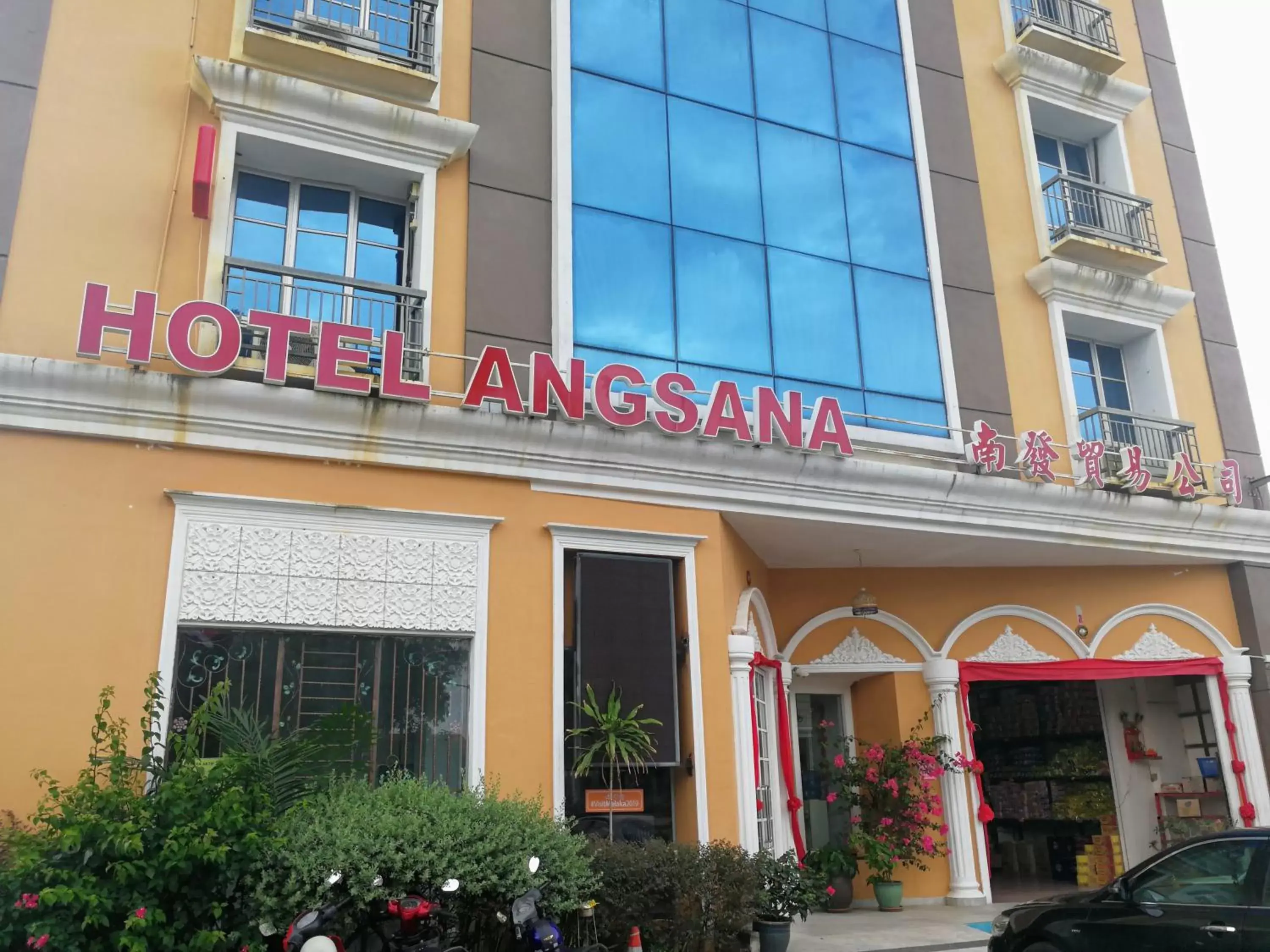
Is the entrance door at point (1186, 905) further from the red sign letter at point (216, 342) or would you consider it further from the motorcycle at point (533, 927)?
the red sign letter at point (216, 342)

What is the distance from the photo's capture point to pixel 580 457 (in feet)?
30.6

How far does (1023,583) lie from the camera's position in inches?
528

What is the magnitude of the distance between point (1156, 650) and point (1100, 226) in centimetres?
590

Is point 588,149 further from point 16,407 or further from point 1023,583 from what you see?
point 1023,583

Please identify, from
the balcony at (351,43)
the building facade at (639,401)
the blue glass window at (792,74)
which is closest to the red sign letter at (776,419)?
the building facade at (639,401)

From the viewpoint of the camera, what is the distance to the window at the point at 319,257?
903cm

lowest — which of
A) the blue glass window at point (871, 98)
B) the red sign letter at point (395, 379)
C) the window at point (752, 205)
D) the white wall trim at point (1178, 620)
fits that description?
the white wall trim at point (1178, 620)

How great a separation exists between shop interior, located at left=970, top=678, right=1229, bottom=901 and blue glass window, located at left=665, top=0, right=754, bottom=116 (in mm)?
8620

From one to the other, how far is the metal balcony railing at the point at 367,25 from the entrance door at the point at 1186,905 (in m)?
9.13

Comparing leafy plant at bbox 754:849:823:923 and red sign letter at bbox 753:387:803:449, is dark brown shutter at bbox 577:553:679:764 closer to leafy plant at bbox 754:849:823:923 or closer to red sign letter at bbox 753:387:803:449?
leafy plant at bbox 754:849:823:923

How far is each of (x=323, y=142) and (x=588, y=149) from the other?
273 centimetres

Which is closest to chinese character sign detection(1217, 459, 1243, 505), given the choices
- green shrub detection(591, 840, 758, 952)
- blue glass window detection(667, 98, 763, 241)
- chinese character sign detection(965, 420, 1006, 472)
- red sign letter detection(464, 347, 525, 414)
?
chinese character sign detection(965, 420, 1006, 472)

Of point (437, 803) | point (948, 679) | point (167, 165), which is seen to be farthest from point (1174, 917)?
point (167, 165)

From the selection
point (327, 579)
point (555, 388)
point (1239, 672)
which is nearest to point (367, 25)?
point (555, 388)
